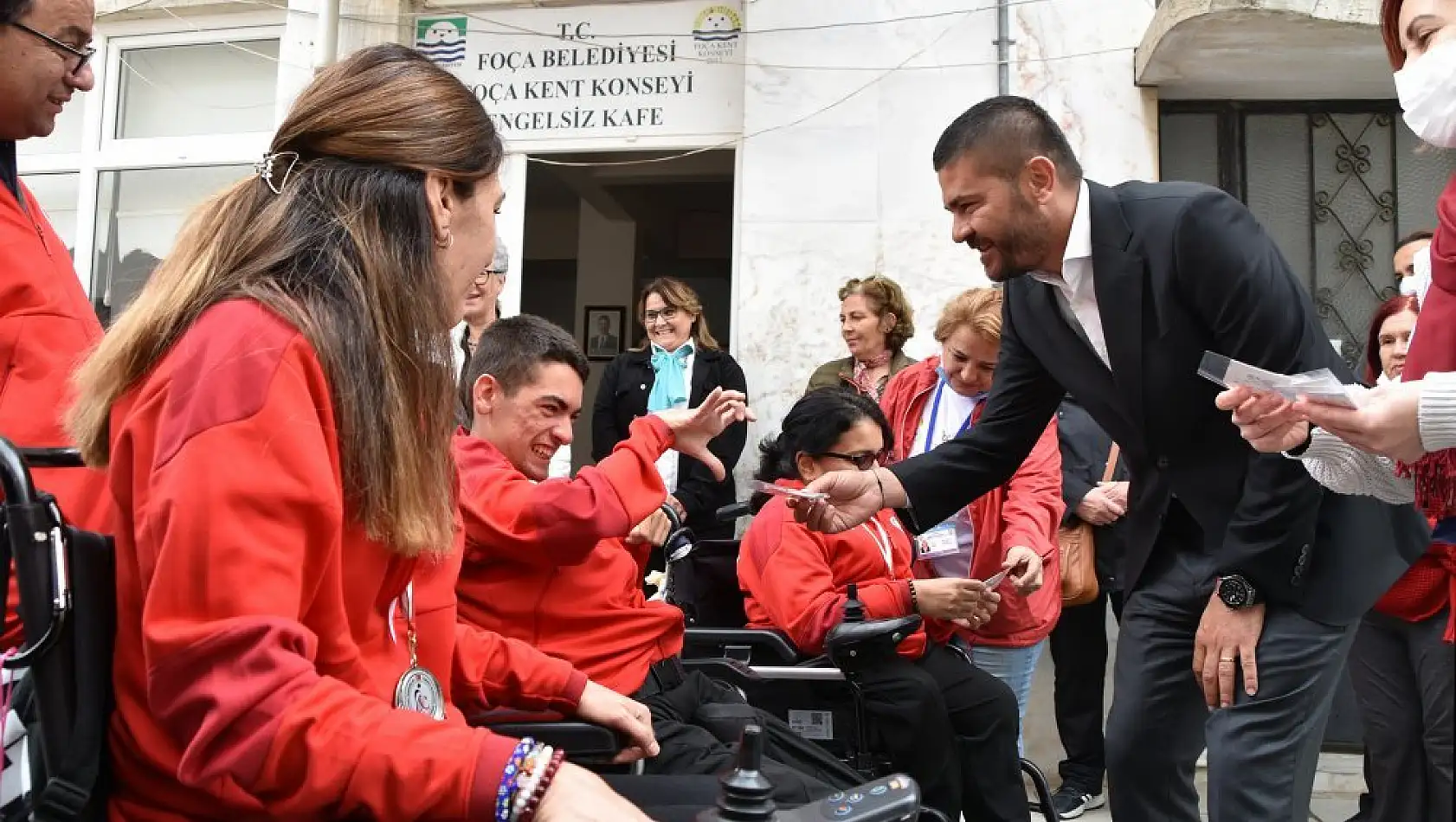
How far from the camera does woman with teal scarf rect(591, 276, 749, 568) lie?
5.71 metres

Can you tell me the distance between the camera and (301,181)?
158 centimetres

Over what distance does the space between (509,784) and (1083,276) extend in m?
1.97

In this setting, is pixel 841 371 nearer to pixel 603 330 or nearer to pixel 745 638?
pixel 745 638

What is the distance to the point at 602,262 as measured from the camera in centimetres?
1153

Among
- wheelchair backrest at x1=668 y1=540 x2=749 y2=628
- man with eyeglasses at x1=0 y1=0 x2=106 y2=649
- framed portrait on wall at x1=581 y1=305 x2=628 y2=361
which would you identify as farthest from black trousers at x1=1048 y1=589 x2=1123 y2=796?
framed portrait on wall at x1=581 y1=305 x2=628 y2=361

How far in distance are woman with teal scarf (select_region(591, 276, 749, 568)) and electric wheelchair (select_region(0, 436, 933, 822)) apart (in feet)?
13.8

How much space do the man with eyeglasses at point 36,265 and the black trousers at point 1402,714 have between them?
3.64 meters

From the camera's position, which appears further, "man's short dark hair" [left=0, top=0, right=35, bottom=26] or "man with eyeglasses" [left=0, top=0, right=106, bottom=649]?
"man's short dark hair" [left=0, top=0, right=35, bottom=26]

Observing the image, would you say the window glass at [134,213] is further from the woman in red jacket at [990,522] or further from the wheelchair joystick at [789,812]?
the wheelchair joystick at [789,812]

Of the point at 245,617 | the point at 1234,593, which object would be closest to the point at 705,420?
the point at 1234,593

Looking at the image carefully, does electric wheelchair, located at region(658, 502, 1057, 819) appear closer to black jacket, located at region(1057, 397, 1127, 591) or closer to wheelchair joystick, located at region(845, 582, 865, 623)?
wheelchair joystick, located at region(845, 582, 865, 623)

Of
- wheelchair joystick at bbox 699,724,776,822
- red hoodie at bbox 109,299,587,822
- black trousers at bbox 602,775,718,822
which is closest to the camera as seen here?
red hoodie at bbox 109,299,587,822

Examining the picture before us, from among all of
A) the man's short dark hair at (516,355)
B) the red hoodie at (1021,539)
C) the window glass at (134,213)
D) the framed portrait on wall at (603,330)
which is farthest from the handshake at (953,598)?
the framed portrait on wall at (603,330)

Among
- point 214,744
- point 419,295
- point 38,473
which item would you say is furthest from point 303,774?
point 38,473
